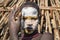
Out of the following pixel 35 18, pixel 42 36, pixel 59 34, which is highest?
pixel 35 18

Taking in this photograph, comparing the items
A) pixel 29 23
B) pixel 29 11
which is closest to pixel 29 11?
pixel 29 11

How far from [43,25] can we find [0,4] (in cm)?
94

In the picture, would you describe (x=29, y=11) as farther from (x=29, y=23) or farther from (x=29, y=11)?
(x=29, y=23)

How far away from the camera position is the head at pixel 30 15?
2064 millimetres

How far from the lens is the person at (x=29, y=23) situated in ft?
6.62

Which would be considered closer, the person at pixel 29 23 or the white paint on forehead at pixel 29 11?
the person at pixel 29 23

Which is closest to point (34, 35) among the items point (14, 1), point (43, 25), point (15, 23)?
point (15, 23)

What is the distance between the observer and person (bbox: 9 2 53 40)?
202cm

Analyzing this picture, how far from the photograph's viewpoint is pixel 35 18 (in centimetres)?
213

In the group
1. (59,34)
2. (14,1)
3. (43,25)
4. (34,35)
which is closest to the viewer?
(34,35)

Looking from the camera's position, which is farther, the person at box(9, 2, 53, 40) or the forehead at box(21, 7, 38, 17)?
the forehead at box(21, 7, 38, 17)

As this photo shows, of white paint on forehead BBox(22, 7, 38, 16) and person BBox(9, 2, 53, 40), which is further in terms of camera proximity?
white paint on forehead BBox(22, 7, 38, 16)

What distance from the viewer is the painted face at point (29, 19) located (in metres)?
2.04

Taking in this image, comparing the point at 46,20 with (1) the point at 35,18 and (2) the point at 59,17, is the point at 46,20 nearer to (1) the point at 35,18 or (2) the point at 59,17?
(2) the point at 59,17
